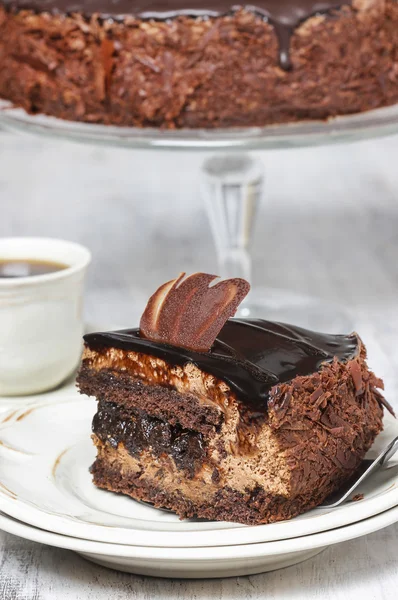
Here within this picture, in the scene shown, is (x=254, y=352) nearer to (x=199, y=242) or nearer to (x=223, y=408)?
(x=223, y=408)

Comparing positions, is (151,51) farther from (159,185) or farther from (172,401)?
(159,185)

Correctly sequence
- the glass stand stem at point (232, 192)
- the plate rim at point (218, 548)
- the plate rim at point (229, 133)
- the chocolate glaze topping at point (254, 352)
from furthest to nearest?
1. the glass stand stem at point (232, 192)
2. the plate rim at point (229, 133)
3. the chocolate glaze topping at point (254, 352)
4. the plate rim at point (218, 548)

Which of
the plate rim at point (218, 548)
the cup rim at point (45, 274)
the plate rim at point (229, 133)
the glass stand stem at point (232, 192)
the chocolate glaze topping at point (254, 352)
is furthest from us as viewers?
the glass stand stem at point (232, 192)

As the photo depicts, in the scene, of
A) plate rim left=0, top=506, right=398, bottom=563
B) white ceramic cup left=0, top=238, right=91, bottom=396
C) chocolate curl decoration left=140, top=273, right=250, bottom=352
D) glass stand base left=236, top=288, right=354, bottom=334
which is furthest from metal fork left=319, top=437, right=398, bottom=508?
glass stand base left=236, top=288, right=354, bottom=334

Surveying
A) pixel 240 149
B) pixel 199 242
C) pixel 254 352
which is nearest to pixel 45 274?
pixel 240 149

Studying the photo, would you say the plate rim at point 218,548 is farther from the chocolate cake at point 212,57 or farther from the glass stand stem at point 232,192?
the glass stand stem at point 232,192

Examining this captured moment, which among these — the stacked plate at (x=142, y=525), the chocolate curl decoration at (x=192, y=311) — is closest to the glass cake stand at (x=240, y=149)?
the chocolate curl decoration at (x=192, y=311)

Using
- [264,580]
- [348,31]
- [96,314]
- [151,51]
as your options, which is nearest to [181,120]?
[151,51]
